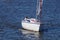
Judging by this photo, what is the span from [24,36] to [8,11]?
34.0 m

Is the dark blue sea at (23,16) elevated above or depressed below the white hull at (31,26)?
below

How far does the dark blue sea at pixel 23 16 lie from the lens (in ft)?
242

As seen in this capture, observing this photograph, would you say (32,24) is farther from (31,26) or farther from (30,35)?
(30,35)

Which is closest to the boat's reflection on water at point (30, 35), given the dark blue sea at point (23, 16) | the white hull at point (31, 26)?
the dark blue sea at point (23, 16)

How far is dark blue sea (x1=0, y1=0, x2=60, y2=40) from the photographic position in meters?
73.7

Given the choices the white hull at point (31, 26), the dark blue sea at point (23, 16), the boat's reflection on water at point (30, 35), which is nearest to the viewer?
the boat's reflection on water at point (30, 35)

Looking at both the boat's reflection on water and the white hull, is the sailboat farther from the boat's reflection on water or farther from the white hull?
the boat's reflection on water

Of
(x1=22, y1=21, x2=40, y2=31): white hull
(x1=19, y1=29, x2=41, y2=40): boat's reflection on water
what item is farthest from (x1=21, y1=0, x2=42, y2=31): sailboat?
(x1=19, y1=29, x2=41, y2=40): boat's reflection on water

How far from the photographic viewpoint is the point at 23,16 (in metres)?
96.1

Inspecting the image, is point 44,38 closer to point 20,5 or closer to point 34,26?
point 34,26

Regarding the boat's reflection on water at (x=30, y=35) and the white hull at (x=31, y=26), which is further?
the white hull at (x=31, y=26)

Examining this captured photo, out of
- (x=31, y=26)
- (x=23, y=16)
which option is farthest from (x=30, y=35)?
(x=23, y=16)

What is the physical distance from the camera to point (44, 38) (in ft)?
237

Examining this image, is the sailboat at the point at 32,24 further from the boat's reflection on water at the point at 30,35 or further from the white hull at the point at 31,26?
the boat's reflection on water at the point at 30,35
